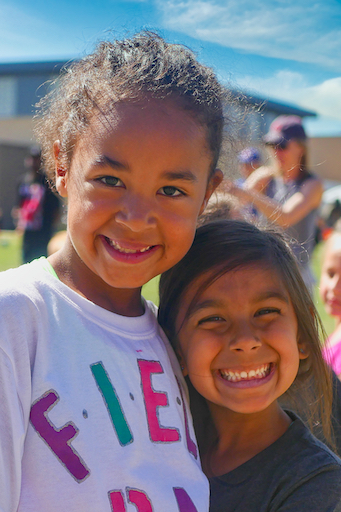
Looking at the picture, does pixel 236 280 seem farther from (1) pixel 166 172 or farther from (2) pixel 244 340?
(1) pixel 166 172

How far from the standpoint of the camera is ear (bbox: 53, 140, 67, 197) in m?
1.29

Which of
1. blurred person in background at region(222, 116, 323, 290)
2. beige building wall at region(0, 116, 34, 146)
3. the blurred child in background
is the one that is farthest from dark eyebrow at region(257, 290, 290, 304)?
beige building wall at region(0, 116, 34, 146)

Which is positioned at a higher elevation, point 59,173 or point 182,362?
point 59,173

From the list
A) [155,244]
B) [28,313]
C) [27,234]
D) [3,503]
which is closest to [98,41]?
[155,244]

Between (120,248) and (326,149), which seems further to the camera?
(326,149)

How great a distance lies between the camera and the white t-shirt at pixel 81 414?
93cm

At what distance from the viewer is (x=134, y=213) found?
1.13 metres

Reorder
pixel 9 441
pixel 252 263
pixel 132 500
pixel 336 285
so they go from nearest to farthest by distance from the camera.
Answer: pixel 9 441, pixel 132 500, pixel 252 263, pixel 336 285

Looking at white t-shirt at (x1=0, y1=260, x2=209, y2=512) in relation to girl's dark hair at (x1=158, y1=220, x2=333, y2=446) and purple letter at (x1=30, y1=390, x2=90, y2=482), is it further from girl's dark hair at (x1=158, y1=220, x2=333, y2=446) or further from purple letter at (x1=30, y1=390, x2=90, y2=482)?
girl's dark hair at (x1=158, y1=220, x2=333, y2=446)

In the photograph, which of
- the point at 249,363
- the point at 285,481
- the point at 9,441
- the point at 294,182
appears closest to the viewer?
the point at 9,441

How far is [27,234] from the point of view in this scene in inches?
201

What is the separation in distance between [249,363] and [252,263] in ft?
0.95

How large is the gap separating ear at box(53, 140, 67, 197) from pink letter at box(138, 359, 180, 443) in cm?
47

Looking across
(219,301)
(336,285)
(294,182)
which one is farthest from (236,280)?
(294,182)
